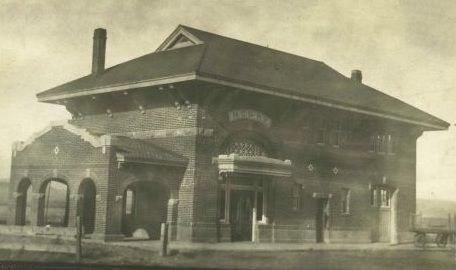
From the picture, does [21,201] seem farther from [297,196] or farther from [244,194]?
[297,196]

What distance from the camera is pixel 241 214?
80.9ft

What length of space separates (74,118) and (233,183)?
25.5 feet

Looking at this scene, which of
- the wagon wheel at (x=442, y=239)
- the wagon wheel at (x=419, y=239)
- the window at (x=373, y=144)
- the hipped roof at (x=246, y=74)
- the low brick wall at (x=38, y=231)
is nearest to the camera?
the low brick wall at (x=38, y=231)

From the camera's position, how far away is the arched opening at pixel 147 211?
24.6m

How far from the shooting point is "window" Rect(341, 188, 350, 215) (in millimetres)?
28188

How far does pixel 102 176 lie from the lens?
2180 centimetres

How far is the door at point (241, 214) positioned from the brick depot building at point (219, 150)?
0.04 m

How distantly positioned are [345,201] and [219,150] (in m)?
7.53

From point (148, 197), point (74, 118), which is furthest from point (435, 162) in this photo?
point (74, 118)

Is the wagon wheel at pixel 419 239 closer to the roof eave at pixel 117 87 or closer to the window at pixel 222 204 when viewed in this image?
the window at pixel 222 204

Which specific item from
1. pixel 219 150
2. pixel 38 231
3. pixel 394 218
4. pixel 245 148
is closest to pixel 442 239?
pixel 394 218

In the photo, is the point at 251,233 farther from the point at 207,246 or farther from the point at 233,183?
the point at 207,246

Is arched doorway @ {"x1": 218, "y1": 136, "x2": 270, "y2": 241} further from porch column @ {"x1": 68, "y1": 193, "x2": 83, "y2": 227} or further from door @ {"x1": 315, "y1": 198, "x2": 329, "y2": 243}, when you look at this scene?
porch column @ {"x1": 68, "y1": 193, "x2": 83, "y2": 227}

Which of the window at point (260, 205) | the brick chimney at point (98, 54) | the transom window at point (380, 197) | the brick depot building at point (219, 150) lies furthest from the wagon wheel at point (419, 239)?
the brick chimney at point (98, 54)
